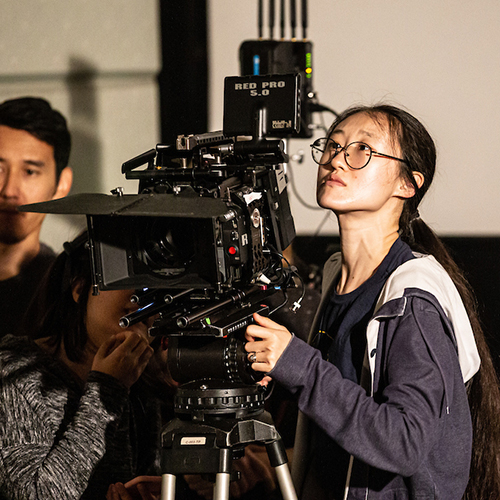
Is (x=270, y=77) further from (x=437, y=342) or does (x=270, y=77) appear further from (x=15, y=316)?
(x=15, y=316)

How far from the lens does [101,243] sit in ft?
3.27

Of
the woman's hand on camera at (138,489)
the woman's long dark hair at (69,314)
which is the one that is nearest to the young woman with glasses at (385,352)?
the woman's hand on camera at (138,489)

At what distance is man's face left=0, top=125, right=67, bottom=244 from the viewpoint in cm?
175

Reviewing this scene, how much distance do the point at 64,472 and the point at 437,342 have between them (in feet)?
2.85

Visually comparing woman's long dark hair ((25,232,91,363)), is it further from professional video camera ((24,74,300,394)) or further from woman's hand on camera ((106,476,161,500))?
professional video camera ((24,74,300,394))

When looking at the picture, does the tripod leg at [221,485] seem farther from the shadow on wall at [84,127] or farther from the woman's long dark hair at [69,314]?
the shadow on wall at [84,127]

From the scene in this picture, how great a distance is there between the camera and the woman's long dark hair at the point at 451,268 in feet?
3.81

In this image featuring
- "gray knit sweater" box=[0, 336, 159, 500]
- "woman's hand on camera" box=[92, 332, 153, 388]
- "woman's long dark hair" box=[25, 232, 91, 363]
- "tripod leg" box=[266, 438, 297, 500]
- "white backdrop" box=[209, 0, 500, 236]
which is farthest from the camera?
"white backdrop" box=[209, 0, 500, 236]

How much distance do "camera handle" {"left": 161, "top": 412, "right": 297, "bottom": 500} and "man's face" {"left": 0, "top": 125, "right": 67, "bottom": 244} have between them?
3.52 feet

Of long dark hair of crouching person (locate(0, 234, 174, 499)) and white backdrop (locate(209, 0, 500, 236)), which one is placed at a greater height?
white backdrop (locate(209, 0, 500, 236))

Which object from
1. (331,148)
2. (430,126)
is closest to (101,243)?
(331,148)

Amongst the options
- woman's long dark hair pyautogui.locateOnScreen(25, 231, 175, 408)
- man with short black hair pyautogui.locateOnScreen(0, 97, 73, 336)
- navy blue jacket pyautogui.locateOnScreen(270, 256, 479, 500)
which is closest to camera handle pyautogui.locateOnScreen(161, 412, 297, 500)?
navy blue jacket pyautogui.locateOnScreen(270, 256, 479, 500)

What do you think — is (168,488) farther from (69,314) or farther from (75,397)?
(69,314)

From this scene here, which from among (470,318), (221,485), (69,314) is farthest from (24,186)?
(470,318)
